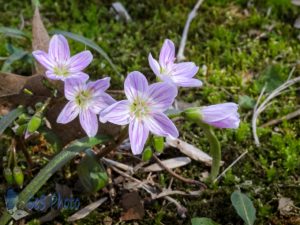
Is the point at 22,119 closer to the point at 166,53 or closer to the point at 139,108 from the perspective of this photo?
the point at 139,108

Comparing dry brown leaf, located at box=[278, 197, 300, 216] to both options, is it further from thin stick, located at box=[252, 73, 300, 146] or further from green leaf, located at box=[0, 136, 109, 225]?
green leaf, located at box=[0, 136, 109, 225]

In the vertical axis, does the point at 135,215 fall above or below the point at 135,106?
below

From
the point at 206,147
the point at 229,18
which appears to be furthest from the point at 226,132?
the point at 229,18

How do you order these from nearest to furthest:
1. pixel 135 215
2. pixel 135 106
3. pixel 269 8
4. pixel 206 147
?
pixel 135 106 → pixel 135 215 → pixel 206 147 → pixel 269 8

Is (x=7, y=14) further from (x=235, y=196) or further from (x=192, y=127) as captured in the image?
(x=235, y=196)

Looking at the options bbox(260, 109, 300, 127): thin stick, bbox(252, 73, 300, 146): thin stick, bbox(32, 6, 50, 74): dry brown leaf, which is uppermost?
bbox(32, 6, 50, 74): dry brown leaf

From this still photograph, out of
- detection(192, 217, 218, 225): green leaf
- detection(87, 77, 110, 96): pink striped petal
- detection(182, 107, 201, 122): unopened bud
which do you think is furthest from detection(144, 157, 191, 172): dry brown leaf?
detection(87, 77, 110, 96): pink striped petal

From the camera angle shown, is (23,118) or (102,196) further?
(102,196)
